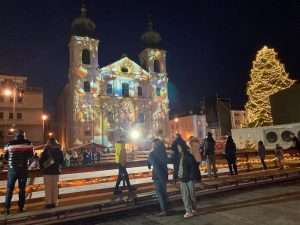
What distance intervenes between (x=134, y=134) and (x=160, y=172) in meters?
39.3

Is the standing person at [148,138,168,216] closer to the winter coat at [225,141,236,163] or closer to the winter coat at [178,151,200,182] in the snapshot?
the winter coat at [178,151,200,182]

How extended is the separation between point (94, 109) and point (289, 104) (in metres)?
27.9

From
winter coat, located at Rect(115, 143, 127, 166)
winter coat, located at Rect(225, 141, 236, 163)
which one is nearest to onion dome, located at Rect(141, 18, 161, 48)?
winter coat, located at Rect(225, 141, 236, 163)

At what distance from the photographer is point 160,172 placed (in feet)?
21.6

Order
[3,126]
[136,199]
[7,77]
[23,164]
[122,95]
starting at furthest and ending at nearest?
[122,95] → [7,77] → [3,126] → [136,199] → [23,164]

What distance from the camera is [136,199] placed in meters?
7.30

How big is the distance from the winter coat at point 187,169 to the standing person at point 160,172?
1.45 ft

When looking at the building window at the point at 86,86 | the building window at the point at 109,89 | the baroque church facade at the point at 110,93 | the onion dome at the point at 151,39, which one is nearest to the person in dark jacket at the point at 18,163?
the baroque church facade at the point at 110,93

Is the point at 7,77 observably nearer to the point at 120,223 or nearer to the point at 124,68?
the point at 124,68

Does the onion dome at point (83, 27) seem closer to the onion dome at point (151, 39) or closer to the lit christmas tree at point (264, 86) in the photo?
the onion dome at point (151, 39)

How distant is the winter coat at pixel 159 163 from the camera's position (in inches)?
258

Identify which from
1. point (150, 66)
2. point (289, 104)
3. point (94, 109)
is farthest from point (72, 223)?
point (150, 66)

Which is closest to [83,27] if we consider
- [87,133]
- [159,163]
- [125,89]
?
[125,89]

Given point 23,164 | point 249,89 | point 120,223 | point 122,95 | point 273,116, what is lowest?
point 120,223
